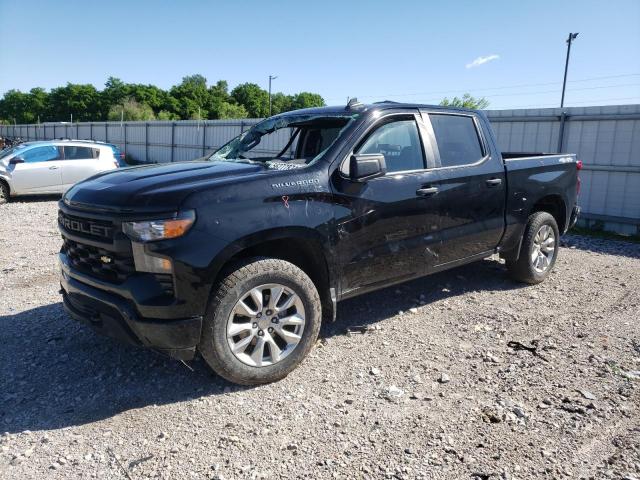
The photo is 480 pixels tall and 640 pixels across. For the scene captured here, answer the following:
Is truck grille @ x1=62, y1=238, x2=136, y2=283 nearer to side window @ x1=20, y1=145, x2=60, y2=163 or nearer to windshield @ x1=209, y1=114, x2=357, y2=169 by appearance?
windshield @ x1=209, y1=114, x2=357, y2=169

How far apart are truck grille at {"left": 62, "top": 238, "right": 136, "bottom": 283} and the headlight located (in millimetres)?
169

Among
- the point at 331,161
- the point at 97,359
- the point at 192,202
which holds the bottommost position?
the point at 97,359

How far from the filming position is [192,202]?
3137 mm

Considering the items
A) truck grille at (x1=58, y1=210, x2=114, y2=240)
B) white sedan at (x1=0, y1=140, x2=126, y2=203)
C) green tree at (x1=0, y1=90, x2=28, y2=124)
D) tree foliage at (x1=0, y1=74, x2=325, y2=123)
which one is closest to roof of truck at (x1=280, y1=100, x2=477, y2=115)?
truck grille at (x1=58, y1=210, x2=114, y2=240)

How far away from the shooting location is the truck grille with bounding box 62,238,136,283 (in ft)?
10.5

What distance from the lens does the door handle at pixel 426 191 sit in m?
4.26

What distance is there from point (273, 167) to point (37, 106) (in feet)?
396

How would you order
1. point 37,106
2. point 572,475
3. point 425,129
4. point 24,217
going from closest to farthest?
point 572,475 < point 425,129 < point 24,217 < point 37,106

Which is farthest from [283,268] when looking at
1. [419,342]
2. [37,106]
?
[37,106]

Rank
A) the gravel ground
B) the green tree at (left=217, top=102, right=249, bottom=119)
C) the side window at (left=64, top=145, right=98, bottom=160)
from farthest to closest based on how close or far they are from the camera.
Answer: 1. the green tree at (left=217, top=102, right=249, bottom=119)
2. the side window at (left=64, top=145, right=98, bottom=160)
3. the gravel ground

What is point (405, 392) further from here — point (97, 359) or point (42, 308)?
point (42, 308)

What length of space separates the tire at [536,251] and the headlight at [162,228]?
387cm

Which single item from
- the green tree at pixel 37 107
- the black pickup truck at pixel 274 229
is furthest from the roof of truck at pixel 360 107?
the green tree at pixel 37 107

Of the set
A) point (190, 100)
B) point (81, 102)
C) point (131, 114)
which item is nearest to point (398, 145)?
point (131, 114)
